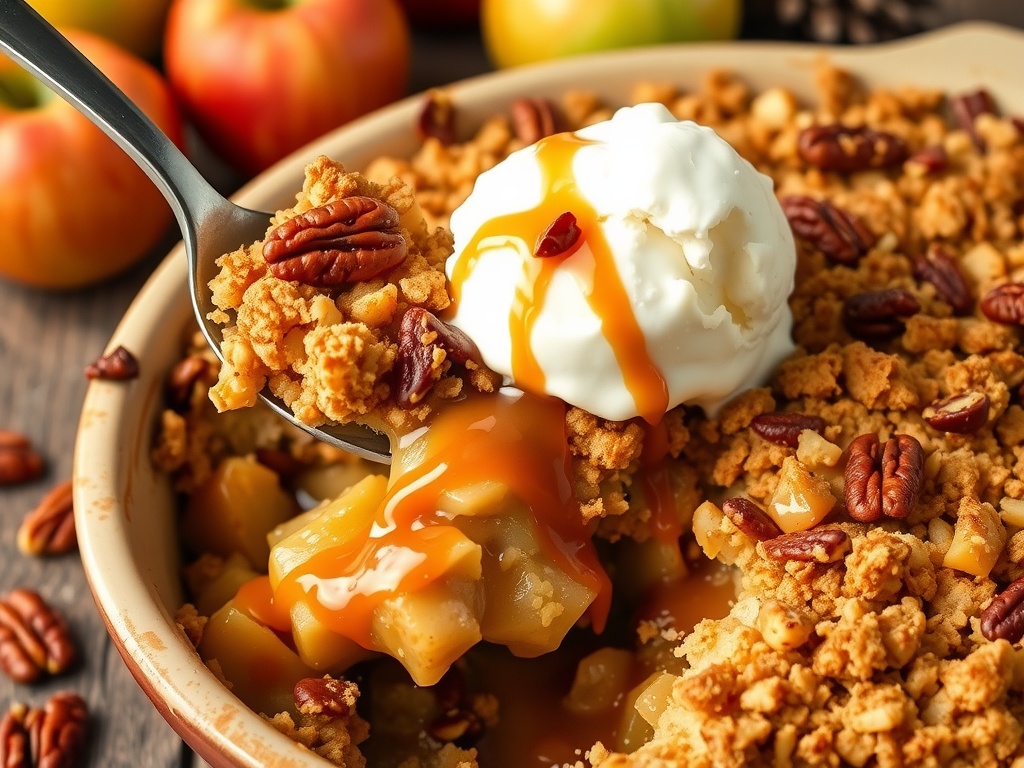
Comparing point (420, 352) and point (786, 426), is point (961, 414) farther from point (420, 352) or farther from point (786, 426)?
point (420, 352)

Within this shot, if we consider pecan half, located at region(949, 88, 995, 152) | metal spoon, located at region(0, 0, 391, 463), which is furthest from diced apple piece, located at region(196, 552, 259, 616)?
pecan half, located at region(949, 88, 995, 152)

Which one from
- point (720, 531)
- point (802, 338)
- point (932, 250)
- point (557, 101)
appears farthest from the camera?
point (557, 101)

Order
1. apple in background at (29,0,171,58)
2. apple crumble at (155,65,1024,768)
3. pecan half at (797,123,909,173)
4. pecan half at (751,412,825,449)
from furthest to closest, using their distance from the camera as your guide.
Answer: apple in background at (29,0,171,58), pecan half at (797,123,909,173), pecan half at (751,412,825,449), apple crumble at (155,65,1024,768)

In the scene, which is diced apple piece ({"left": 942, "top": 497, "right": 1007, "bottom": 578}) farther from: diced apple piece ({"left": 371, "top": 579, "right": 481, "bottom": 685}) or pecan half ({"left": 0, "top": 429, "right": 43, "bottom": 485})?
pecan half ({"left": 0, "top": 429, "right": 43, "bottom": 485})

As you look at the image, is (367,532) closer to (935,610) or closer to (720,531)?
(720,531)

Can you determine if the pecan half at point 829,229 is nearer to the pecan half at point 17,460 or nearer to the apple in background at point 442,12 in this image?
the apple in background at point 442,12

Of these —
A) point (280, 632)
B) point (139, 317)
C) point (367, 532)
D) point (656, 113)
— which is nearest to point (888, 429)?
point (656, 113)

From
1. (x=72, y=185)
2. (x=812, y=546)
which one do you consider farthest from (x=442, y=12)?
(x=812, y=546)
